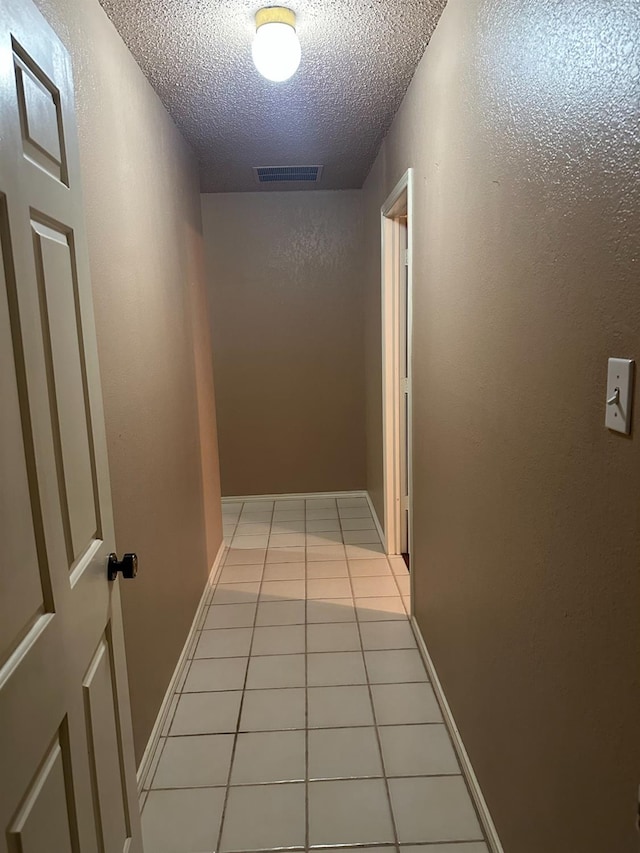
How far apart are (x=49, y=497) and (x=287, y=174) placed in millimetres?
3322

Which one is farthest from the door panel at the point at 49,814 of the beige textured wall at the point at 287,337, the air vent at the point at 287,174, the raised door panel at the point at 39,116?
the beige textured wall at the point at 287,337

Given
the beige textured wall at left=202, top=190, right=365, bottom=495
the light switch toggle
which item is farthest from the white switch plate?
the beige textured wall at left=202, top=190, right=365, bottom=495

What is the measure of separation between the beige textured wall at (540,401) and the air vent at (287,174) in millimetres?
1764

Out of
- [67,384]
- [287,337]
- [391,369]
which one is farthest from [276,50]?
[287,337]

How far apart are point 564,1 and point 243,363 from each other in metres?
3.59

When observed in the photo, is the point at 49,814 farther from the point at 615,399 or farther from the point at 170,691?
the point at 170,691

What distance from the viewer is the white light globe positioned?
6.01 ft

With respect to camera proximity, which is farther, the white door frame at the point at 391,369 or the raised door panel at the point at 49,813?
the white door frame at the point at 391,369

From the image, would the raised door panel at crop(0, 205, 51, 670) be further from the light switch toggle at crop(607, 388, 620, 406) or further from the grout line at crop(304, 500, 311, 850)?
the grout line at crop(304, 500, 311, 850)

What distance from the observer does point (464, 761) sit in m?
1.84

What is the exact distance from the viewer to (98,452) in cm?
129

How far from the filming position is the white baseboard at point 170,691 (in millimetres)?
1856

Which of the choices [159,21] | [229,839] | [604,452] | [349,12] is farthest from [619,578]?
[159,21]

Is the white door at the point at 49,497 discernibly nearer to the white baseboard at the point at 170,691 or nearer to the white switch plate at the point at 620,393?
the white baseboard at the point at 170,691
